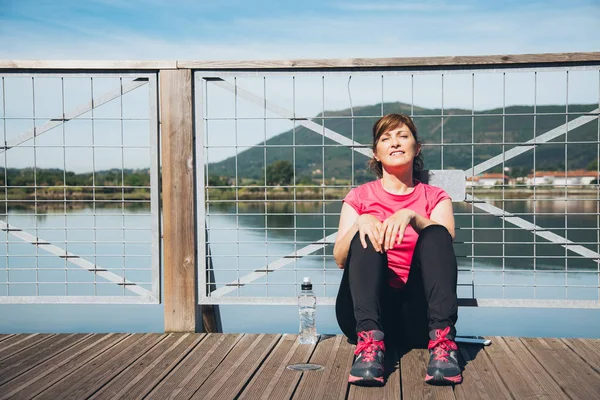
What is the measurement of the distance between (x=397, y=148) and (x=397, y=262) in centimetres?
45

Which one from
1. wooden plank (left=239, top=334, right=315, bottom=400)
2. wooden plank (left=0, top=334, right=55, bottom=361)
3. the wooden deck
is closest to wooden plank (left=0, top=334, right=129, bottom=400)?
the wooden deck

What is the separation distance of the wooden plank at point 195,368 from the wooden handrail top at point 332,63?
1.26m

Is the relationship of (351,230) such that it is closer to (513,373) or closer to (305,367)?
(305,367)

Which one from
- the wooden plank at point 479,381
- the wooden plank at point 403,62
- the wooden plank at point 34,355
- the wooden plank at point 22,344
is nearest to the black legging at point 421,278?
the wooden plank at point 479,381

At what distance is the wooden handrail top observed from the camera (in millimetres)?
2963

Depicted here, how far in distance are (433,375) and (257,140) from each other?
1428 mm

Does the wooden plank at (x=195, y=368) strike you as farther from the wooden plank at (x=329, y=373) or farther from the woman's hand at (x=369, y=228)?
the woman's hand at (x=369, y=228)

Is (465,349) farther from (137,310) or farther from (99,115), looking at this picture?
(137,310)

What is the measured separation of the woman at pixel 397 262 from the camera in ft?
7.68

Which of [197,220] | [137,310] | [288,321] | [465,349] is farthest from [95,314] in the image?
[465,349]

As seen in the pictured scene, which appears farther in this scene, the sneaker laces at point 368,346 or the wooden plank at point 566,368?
the sneaker laces at point 368,346

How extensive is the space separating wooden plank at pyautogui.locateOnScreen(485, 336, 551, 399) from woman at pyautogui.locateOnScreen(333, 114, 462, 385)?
199mm

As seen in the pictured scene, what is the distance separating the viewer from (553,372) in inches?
95.0

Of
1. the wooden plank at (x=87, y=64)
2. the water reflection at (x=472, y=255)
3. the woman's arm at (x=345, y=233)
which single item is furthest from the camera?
the wooden plank at (x=87, y=64)
